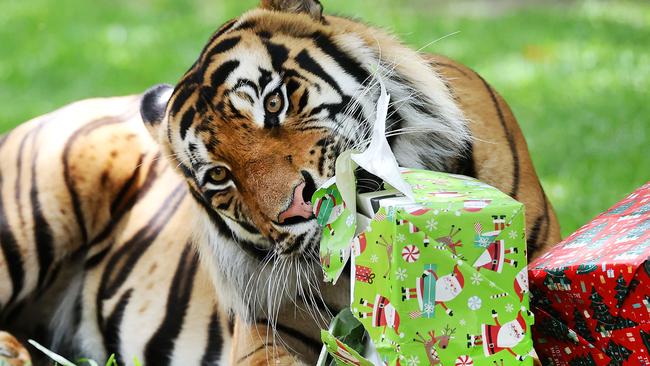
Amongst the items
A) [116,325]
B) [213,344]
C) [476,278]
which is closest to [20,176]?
[116,325]

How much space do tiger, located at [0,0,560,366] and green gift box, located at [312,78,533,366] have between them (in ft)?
1.10

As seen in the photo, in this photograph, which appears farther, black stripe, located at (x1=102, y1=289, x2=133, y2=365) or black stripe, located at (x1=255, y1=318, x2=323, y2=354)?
black stripe, located at (x1=102, y1=289, x2=133, y2=365)

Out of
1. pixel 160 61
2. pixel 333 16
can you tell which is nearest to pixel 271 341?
pixel 333 16

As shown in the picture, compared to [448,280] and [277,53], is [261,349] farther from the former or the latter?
[448,280]

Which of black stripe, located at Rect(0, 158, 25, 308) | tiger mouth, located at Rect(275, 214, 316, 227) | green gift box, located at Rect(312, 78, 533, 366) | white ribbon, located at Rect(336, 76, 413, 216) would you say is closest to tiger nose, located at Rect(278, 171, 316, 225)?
tiger mouth, located at Rect(275, 214, 316, 227)

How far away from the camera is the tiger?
2256mm

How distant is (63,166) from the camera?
11.1 feet

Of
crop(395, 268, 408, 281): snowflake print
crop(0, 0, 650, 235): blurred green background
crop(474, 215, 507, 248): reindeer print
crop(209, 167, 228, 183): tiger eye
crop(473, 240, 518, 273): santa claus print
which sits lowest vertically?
crop(0, 0, 650, 235): blurred green background

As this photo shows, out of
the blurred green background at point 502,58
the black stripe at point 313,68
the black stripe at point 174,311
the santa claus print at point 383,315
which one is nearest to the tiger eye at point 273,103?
the black stripe at point 313,68

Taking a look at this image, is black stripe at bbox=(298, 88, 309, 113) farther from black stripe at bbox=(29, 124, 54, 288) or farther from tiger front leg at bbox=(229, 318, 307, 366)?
black stripe at bbox=(29, 124, 54, 288)

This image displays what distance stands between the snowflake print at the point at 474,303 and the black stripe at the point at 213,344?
4.66 feet

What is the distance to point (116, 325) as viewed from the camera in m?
3.32

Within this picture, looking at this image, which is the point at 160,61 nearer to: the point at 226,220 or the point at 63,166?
the point at 63,166

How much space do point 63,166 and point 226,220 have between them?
113cm
